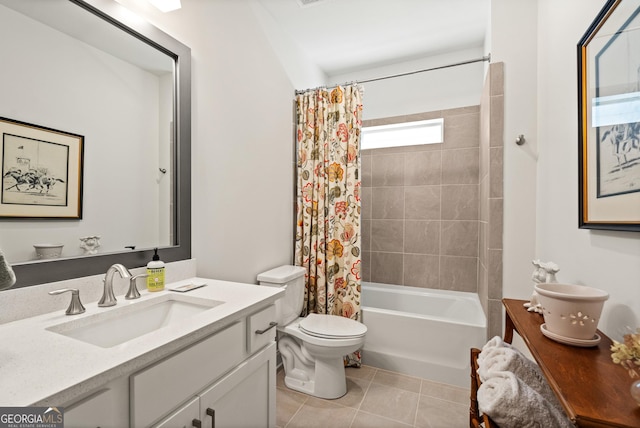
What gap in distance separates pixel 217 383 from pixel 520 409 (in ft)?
2.95

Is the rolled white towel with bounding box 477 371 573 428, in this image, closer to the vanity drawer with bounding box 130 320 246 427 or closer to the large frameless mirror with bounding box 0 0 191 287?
the vanity drawer with bounding box 130 320 246 427

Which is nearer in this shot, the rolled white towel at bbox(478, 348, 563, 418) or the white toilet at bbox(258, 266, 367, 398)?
the rolled white towel at bbox(478, 348, 563, 418)

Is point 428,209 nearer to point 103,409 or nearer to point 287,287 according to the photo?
point 287,287

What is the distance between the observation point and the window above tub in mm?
2852

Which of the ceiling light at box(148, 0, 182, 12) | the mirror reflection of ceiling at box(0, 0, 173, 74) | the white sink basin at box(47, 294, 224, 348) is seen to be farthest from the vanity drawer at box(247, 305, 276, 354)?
the ceiling light at box(148, 0, 182, 12)

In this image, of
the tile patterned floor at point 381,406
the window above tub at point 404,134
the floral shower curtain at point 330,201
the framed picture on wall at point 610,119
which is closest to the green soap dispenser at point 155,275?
the tile patterned floor at point 381,406

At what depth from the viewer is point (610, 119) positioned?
0.94 metres

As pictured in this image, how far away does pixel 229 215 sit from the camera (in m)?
1.76

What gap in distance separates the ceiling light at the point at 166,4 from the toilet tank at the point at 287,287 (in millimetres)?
1533

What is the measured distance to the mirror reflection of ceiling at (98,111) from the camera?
0.94 m

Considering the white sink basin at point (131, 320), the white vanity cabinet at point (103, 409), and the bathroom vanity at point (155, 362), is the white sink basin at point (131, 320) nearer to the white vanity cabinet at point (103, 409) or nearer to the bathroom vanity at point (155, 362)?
the bathroom vanity at point (155, 362)

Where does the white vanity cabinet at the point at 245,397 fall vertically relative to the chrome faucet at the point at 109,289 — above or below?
below

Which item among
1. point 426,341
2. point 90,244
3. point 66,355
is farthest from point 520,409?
point 90,244

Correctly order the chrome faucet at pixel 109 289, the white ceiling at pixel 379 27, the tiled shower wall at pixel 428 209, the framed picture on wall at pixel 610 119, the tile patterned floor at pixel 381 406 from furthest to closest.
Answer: the tiled shower wall at pixel 428 209, the white ceiling at pixel 379 27, the tile patterned floor at pixel 381 406, the chrome faucet at pixel 109 289, the framed picture on wall at pixel 610 119
